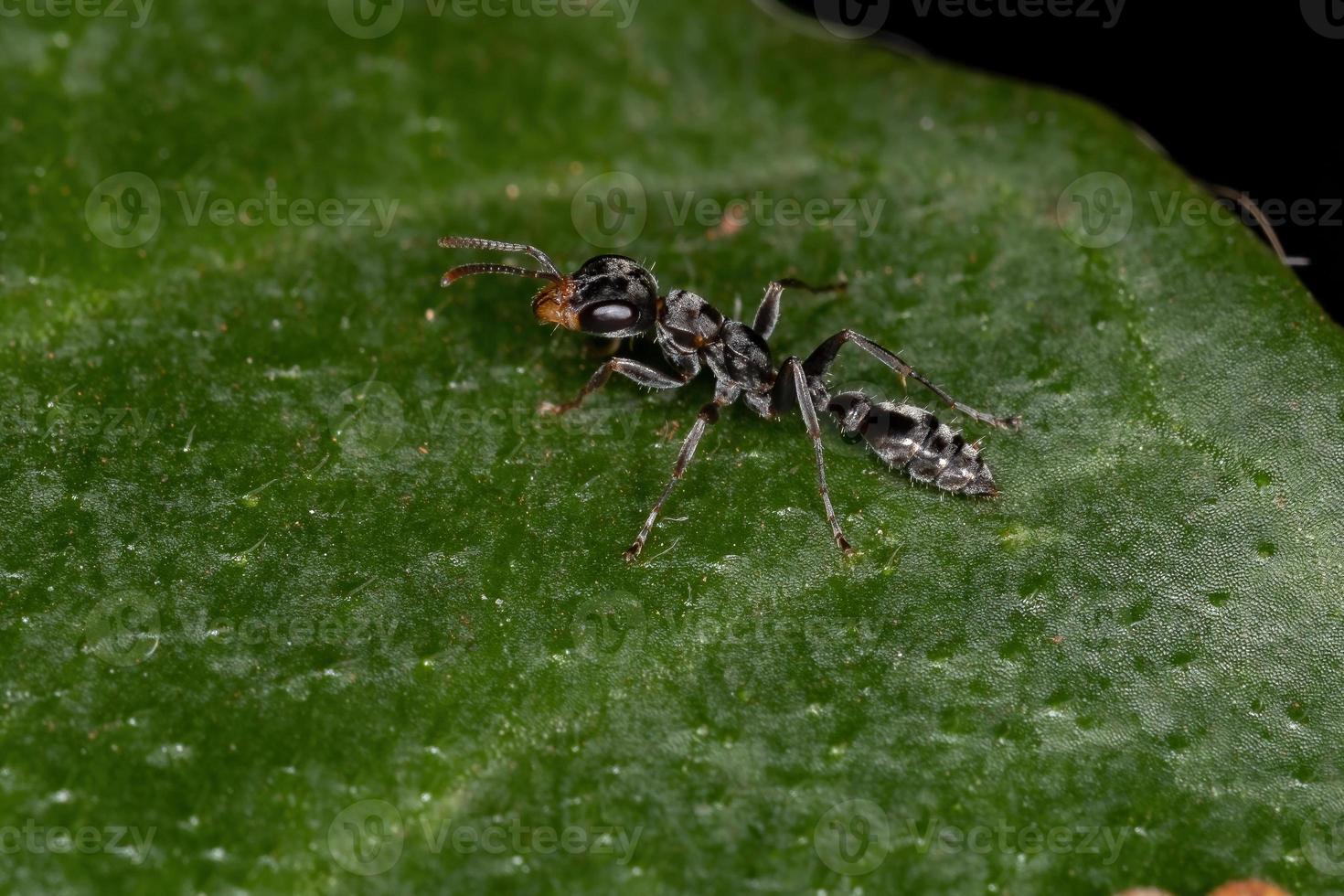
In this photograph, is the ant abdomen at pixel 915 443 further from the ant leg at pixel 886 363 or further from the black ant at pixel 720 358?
the ant leg at pixel 886 363

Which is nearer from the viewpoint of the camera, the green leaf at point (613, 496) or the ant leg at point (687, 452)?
the green leaf at point (613, 496)

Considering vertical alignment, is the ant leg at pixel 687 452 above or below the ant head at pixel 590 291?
below

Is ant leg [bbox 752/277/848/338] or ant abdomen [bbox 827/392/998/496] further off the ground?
ant leg [bbox 752/277/848/338]

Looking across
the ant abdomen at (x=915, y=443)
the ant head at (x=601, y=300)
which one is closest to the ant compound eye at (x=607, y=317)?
Answer: the ant head at (x=601, y=300)

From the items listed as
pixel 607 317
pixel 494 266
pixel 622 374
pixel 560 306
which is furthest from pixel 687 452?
pixel 494 266

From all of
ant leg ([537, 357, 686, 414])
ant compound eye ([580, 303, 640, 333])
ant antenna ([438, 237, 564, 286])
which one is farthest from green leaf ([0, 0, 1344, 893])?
ant compound eye ([580, 303, 640, 333])

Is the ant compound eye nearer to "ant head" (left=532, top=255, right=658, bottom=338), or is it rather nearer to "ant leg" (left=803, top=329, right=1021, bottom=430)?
"ant head" (left=532, top=255, right=658, bottom=338)
